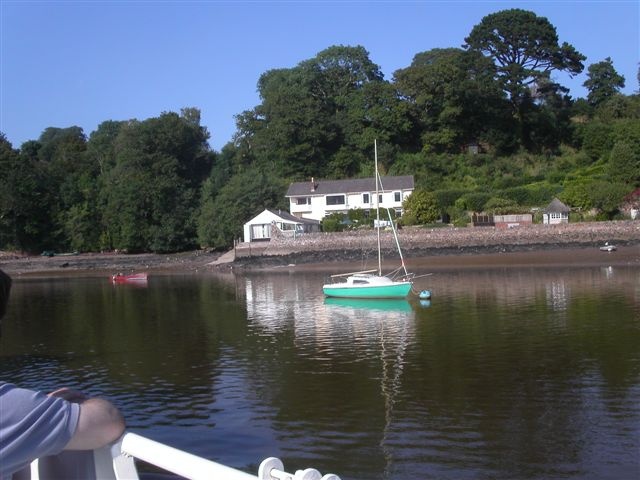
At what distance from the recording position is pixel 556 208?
57.0 m

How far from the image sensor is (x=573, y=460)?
11.1m

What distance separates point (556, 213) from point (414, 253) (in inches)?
481

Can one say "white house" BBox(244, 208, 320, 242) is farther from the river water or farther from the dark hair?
the dark hair

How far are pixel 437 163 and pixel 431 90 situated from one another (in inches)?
321

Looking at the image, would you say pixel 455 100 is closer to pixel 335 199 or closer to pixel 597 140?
pixel 597 140

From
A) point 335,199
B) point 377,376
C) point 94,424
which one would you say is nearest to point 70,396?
point 94,424

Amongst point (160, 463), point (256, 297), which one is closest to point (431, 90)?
point (256, 297)

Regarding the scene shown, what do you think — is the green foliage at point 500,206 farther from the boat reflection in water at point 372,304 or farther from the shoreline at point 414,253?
the boat reflection in water at point 372,304

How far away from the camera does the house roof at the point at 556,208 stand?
2234 inches

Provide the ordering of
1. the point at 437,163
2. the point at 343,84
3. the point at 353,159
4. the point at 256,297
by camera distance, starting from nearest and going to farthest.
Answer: the point at 256,297 → the point at 437,163 → the point at 353,159 → the point at 343,84

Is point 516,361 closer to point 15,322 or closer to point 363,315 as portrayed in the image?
point 363,315

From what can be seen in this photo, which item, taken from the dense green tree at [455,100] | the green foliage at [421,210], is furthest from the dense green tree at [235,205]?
the dense green tree at [455,100]

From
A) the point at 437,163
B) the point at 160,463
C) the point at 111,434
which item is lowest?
the point at 160,463

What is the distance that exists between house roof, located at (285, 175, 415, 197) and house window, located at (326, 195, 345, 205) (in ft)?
1.52
